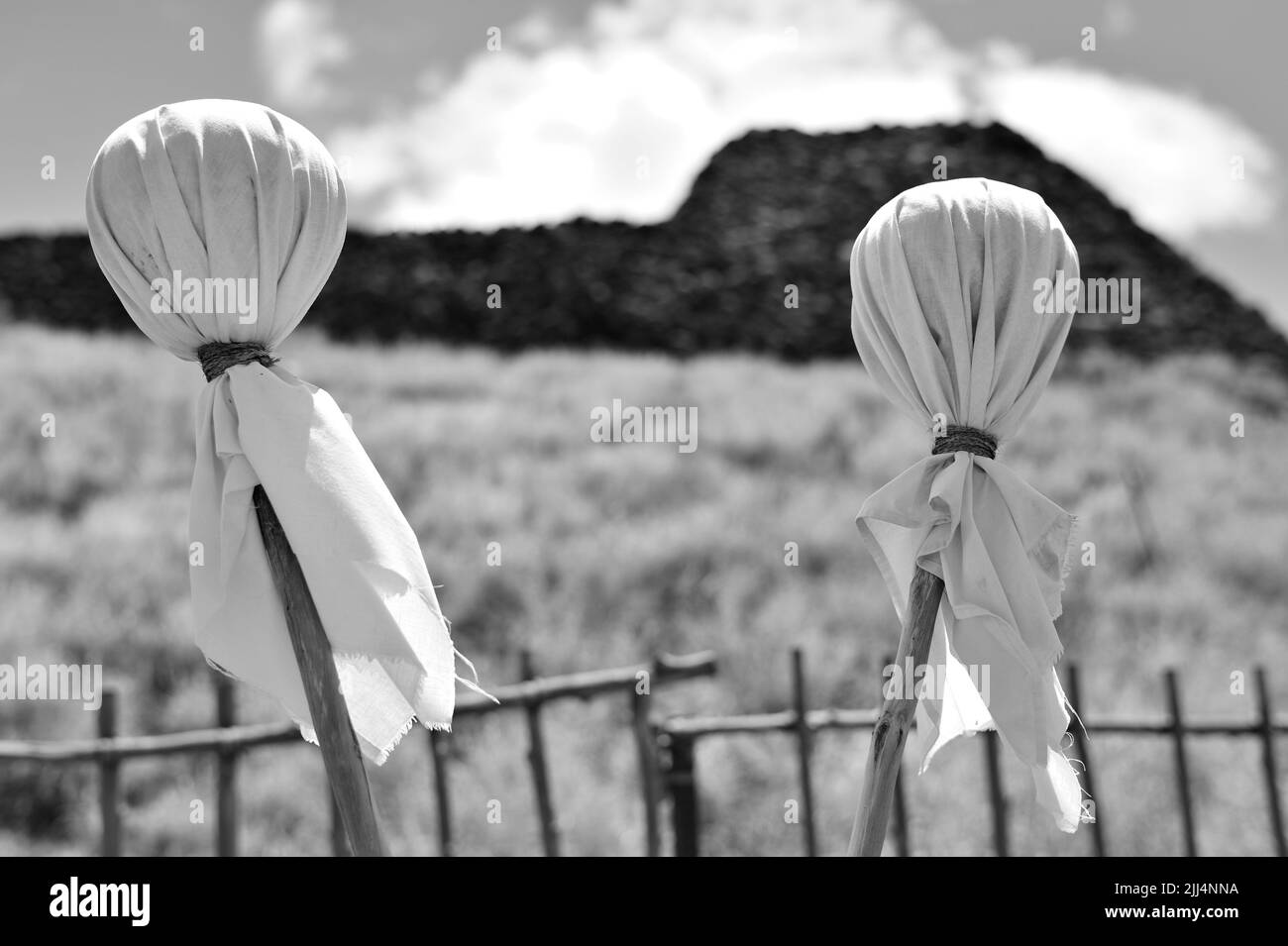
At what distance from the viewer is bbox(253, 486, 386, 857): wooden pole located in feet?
4.00

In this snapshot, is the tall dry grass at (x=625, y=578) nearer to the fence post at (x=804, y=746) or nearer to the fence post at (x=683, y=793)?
the fence post at (x=804, y=746)

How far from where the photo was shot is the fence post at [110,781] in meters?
3.35

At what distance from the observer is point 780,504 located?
8266 millimetres

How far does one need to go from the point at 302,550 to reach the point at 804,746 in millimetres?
2300

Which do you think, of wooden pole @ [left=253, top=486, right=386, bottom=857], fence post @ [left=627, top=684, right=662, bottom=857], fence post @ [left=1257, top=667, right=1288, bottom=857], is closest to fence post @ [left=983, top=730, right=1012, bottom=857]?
fence post @ [left=1257, top=667, right=1288, bottom=857]

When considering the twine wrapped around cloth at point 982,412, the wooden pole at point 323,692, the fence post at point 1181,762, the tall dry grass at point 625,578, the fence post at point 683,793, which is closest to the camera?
the wooden pole at point 323,692

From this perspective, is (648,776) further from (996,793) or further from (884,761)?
(884,761)

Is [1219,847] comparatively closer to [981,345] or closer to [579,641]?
[579,641]

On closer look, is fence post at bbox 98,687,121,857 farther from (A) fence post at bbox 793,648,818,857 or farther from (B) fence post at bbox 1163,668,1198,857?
(B) fence post at bbox 1163,668,1198,857

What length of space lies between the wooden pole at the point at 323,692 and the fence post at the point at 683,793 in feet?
6.13

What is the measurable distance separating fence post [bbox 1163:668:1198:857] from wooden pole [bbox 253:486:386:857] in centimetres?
282

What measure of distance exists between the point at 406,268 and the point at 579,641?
1181cm

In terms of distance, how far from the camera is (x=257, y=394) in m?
1.29

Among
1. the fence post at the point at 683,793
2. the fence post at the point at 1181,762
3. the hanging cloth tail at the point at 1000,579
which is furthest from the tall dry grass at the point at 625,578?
the hanging cloth tail at the point at 1000,579
